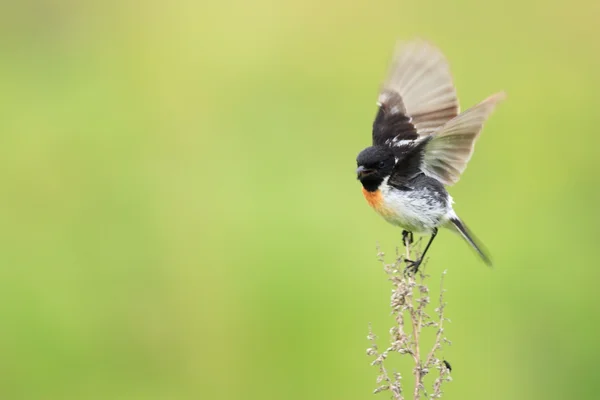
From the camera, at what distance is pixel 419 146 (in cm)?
466

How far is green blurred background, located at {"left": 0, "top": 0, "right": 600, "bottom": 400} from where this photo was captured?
294 inches

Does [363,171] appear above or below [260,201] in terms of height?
below

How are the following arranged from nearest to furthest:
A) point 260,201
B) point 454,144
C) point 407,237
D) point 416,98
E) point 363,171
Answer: point 454,144, point 363,171, point 407,237, point 416,98, point 260,201

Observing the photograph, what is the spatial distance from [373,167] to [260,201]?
454cm

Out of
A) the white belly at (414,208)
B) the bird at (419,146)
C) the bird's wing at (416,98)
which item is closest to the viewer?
the bird at (419,146)

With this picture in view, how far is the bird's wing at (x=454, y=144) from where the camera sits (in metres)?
4.27

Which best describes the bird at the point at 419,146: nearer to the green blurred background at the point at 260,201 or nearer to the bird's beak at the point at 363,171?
the bird's beak at the point at 363,171

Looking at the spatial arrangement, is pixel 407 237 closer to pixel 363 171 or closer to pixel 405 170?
pixel 405 170

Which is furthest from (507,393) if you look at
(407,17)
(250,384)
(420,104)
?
(407,17)

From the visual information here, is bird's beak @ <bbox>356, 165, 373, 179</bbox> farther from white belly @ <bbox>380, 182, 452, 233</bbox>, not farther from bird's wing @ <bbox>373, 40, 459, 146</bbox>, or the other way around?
bird's wing @ <bbox>373, 40, 459, 146</bbox>

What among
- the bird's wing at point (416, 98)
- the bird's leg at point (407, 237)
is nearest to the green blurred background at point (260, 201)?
the bird's leg at point (407, 237)

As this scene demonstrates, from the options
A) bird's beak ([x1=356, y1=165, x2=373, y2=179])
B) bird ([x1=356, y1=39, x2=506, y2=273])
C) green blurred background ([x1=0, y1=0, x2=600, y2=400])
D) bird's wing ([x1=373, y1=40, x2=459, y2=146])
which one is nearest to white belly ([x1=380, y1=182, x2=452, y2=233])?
bird ([x1=356, y1=39, x2=506, y2=273])

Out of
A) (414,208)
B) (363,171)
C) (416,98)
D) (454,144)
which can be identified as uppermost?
(416,98)

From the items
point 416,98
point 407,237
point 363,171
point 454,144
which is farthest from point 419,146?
point 416,98
